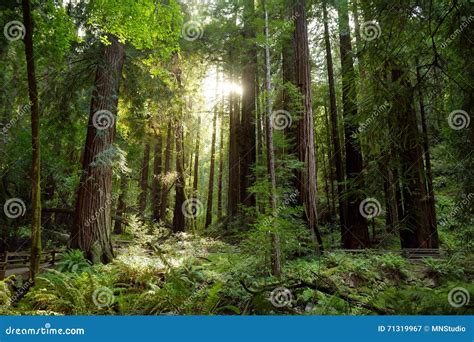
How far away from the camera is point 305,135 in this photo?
959 centimetres

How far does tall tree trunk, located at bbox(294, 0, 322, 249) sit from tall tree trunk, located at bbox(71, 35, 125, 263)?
5990 mm

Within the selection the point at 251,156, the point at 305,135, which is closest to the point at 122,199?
the point at 251,156

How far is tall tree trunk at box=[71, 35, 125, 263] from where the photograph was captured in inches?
368

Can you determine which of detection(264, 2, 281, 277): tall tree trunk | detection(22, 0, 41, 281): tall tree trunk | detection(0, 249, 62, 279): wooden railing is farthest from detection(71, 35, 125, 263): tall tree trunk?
detection(264, 2, 281, 277): tall tree trunk

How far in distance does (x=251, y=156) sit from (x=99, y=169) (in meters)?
8.95

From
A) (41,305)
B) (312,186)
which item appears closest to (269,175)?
(312,186)

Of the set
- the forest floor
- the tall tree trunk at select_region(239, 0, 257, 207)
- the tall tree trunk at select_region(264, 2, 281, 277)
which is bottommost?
the forest floor

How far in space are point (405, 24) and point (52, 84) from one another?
10.6 m

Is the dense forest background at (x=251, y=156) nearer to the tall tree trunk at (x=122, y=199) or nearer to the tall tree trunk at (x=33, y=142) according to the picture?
the tall tree trunk at (x=33, y=142)

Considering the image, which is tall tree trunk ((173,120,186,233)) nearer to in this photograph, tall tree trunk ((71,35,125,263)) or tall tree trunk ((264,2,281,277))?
tall tree trunk ((71,35,125,263))

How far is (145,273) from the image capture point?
708 cm

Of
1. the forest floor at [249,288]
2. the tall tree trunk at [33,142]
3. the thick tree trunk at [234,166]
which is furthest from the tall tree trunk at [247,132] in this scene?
the tall tree trunk at [33,142]

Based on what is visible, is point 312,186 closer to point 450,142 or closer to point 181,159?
point 450,142

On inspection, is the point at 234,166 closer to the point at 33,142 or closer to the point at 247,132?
the point at 247,132
